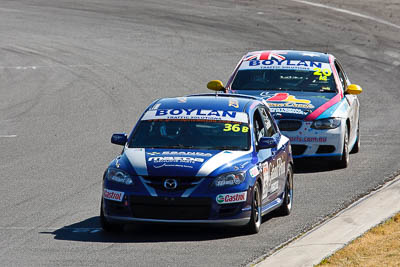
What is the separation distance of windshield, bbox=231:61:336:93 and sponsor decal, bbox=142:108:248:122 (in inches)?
192

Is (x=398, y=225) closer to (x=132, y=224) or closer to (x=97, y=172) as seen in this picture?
(x=132, y=224)

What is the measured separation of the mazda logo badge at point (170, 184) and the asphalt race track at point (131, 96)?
0.57m

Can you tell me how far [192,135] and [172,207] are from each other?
131 cm

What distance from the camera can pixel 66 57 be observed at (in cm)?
2967

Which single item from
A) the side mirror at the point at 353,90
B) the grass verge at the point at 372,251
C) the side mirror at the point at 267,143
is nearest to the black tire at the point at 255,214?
the side mirror at the point at 267,143

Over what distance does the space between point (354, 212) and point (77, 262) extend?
3824mm

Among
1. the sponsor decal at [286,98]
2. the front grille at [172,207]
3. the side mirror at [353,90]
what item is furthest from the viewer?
the side mirror at [353,90]

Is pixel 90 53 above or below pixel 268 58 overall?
below

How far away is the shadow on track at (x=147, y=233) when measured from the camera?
37.1 feet

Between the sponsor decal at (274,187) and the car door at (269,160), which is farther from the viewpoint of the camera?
the sponsor decal at (274,187)

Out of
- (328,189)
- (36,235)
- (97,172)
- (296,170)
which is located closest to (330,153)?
(296,170)

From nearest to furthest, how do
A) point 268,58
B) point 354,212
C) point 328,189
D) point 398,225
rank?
point 398,225 → point 354,212 → point 328,189 → point 268,58

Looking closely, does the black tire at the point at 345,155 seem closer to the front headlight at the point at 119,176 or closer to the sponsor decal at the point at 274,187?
the sponsor decal at the point at 274,187

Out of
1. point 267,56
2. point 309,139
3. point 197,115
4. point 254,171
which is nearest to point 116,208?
point 254,171
